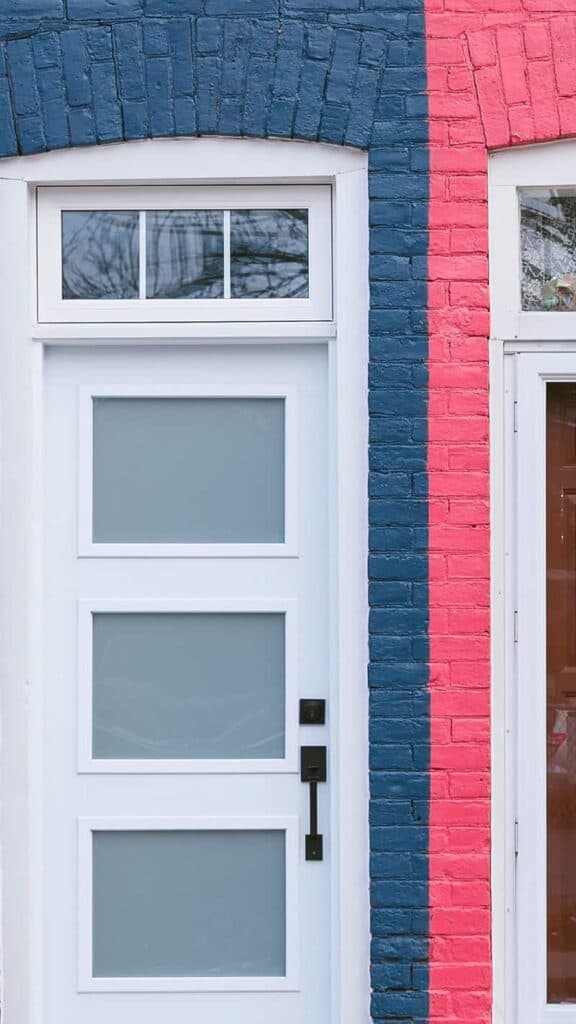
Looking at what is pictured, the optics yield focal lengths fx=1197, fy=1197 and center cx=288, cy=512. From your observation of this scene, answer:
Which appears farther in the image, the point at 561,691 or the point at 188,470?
the point at 188,470

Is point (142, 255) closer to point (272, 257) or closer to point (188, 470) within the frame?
point (272, 257)

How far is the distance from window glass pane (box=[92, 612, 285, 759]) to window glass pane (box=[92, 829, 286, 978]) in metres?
0.31

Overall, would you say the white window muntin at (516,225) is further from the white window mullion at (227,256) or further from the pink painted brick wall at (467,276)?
the white window mullion at (227,256)

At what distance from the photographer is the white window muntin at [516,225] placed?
391 cm

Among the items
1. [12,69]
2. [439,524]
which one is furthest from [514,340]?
[12,69]

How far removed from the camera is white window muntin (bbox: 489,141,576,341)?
12.8ft

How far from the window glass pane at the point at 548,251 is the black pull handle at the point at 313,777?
64.5 inches

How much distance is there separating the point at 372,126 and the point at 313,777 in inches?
83.8

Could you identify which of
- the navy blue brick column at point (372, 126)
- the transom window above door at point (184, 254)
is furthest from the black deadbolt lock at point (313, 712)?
the transom window above door at point (184, 254)

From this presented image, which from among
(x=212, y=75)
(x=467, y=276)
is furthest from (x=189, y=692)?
(x=212, y=75)

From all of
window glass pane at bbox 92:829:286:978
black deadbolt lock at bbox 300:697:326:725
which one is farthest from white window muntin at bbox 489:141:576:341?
window glass pane at bbox 92:829:286:978

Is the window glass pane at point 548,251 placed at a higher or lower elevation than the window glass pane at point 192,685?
higher

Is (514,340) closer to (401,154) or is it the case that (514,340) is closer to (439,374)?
(439,374)

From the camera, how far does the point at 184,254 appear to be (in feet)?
13.2
